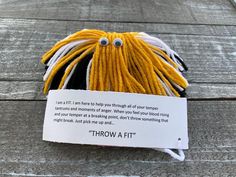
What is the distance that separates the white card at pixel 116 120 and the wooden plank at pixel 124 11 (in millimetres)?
506

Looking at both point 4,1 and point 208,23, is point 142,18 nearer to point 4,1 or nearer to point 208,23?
point 208,23

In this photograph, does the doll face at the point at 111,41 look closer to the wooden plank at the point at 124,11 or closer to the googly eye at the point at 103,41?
the googly eye at the point at 103,41

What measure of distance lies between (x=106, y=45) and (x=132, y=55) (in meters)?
0.06

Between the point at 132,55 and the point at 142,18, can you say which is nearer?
the point at 132,55

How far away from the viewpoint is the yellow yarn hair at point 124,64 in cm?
74

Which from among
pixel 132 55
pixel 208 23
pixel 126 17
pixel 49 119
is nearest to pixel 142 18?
pixel 126 17

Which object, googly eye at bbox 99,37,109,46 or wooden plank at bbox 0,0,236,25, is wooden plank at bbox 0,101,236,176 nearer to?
googly eye at bbox 99,37,109,46

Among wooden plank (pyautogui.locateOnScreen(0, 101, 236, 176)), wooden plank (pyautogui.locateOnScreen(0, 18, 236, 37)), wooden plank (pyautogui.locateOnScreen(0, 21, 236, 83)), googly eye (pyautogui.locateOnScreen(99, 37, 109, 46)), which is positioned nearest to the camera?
wooden plank (pyautogui.locateOnScreen(0, 101, 236, 176))

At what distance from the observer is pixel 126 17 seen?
3.86ft

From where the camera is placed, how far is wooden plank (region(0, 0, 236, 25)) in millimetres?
1173

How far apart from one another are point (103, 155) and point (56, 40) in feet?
1.47

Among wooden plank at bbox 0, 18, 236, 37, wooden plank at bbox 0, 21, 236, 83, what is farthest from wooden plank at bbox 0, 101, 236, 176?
Result: wooden plank at bbox 0, 18, 236, 37

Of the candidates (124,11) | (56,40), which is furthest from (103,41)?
(124,11)

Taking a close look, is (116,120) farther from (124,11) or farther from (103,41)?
(124,11)
